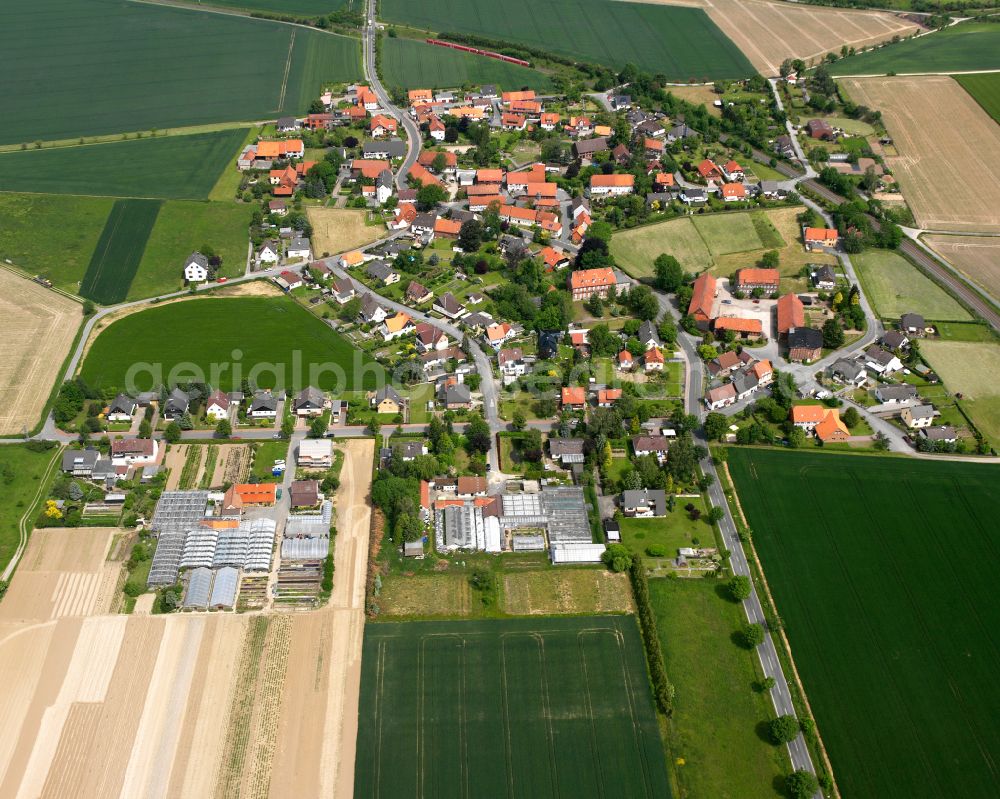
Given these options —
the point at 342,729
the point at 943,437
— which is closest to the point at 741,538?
the point at 943,437

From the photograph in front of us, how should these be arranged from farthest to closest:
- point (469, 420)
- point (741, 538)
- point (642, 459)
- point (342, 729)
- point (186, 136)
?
point (186, 136), point (469, 420), point (642, 459), point (741, 538), point (342, 729)

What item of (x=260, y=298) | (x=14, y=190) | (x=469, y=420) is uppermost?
(x=14, y=190)

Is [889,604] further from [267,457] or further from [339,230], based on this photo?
[339,230]

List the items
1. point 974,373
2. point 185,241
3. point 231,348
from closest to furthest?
1. point 974,373
2. point 231,348
3. point 185,241

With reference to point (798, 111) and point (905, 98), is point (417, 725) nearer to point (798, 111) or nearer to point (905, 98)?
point (798, 111)

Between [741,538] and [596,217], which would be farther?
[596,217]

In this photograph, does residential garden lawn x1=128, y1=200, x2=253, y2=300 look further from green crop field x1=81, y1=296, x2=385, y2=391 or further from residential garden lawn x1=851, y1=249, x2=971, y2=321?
residential garden lawn x1=851, y1=249, x2=971, y2=321

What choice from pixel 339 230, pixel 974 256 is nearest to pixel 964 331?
pixel 974 256

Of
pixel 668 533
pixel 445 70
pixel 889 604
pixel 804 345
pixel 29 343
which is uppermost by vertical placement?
pixel 445 70
